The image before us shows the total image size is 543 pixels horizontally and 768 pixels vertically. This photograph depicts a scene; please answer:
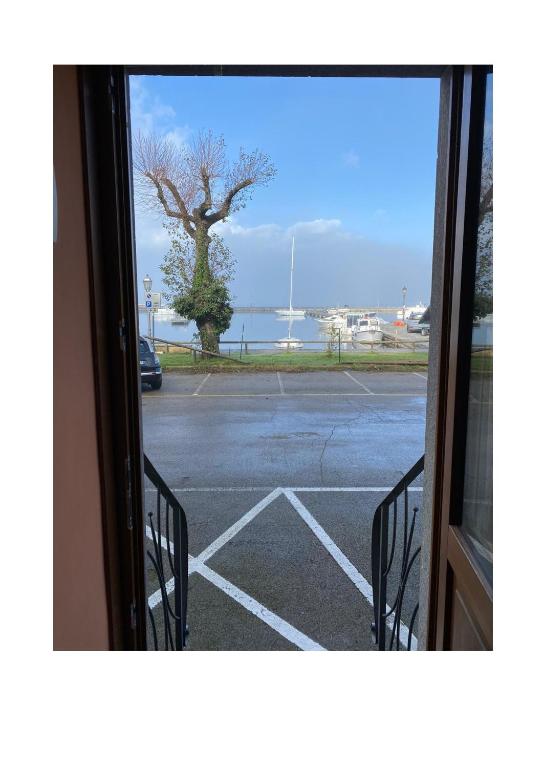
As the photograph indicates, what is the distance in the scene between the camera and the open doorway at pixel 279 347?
10.1 feet

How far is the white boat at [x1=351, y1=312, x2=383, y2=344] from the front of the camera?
1650 centimetres

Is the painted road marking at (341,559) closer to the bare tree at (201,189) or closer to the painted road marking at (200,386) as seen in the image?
the painted road marking at (200,386)

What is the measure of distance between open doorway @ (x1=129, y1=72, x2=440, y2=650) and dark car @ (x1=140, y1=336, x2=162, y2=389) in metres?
0.04

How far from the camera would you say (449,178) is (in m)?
1.37

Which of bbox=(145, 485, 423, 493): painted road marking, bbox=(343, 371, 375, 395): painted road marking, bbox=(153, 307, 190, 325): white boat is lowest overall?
bbox=(343, 371, 375, 395): painted road marking

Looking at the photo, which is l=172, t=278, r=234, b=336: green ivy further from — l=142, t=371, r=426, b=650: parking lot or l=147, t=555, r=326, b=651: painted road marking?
l=147, t=555, r=326, b=651: painted road marking

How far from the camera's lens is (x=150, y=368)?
10305mm

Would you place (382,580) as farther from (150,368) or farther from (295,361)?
(295,361)

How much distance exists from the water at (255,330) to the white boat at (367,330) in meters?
1.35

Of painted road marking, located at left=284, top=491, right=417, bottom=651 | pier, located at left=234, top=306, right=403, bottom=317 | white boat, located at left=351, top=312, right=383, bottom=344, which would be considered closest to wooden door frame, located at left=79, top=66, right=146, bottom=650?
painted road marking, located at left=284, top=491, right=417, bottom=651

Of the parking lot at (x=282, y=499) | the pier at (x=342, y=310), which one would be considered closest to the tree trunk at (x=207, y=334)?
the pier at (x=342, y=310)

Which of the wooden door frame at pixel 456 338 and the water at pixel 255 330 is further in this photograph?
the water at pixel 255 330
